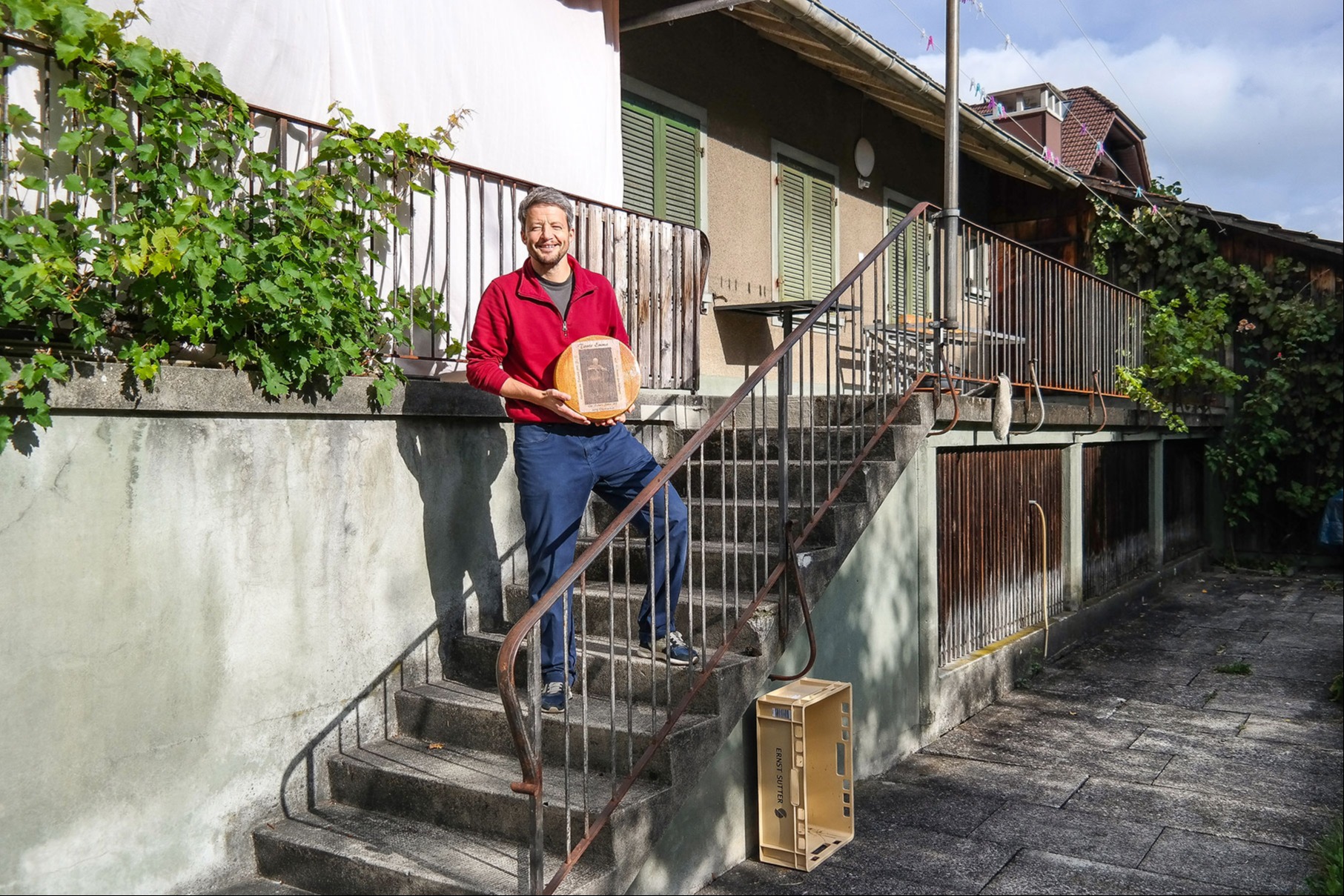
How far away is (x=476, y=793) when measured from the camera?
3510 mm

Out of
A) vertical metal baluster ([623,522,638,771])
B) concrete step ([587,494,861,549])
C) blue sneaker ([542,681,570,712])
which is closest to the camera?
vertical metal baluster ([623,522,638,771])

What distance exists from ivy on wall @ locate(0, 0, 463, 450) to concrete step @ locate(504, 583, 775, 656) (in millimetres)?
1153

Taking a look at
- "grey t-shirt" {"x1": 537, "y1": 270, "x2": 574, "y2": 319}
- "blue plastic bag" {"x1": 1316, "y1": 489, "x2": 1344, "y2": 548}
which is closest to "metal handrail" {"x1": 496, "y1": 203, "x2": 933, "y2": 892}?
"grey t-shirt" {"x1": 537, "y1": 270, "x2": 574, "y2": 319}

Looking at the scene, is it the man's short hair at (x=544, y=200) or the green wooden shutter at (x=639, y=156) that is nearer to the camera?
the man's short hair at (x=544, y=200)

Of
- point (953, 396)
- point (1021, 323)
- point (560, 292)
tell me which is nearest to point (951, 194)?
point (1021, 323)

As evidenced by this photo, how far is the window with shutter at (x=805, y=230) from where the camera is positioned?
9.12 metres

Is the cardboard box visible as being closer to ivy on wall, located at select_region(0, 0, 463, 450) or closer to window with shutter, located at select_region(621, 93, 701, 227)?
ivy on wall, located at select_region(0, 0, 463, 450)

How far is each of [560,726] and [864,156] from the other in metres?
7.89

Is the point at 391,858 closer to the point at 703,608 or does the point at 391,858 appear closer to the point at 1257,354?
the point at 703,608

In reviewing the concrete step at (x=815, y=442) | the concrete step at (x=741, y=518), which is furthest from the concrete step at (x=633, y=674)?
the concrete step at (x=815, y=442)

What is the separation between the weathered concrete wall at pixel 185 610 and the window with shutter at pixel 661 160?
12.3 ft

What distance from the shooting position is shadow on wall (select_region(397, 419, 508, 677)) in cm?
430

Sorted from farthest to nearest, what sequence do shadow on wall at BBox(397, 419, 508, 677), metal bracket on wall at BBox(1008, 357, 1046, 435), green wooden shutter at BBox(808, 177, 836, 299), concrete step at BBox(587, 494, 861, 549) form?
green wooden shutter at BBox(808, 177, 836, 299) < metal bracket on wall at BBox(1008, 357, 1046, 435) < concrete step at BBox(587, 494, 861, 549) < shadow on wall at BBox(397, 419, 508, 677)

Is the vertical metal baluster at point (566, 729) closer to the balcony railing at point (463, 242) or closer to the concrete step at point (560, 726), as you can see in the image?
the concrete step at point (560, 726)
